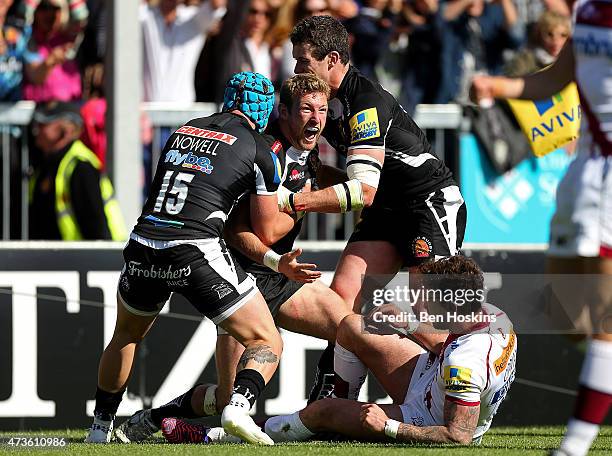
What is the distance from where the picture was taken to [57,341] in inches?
345

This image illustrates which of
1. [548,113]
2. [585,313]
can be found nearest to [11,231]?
[548,113]

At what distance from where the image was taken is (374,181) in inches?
289

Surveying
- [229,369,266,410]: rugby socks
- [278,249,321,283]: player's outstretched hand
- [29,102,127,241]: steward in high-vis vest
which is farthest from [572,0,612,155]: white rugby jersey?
[29,102,127,241]: steward in high-vis vest

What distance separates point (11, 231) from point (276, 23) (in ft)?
9.42

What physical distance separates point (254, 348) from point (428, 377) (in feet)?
3.10

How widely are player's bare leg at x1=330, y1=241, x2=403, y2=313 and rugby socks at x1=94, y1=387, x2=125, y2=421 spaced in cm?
139

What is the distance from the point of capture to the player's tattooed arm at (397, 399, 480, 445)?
6617 mm

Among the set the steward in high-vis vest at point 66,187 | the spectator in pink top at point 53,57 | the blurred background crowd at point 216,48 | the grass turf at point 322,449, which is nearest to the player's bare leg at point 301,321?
the grass turf at point 322,449

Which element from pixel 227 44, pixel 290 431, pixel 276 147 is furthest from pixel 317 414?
pixel 227 44

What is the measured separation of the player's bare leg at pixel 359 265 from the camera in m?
7.77

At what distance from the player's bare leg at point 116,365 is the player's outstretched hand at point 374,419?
126 centimetres

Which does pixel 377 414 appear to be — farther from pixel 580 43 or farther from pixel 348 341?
pixel 580 43

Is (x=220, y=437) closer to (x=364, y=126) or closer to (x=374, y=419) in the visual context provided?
(x=374, y=419)

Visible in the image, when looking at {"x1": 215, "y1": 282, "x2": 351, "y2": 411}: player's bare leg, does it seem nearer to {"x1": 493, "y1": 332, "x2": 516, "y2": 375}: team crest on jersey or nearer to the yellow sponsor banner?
{"x1": 493, "y1": 332, "x2": 516, "y2": 375}: team crest on jersey
